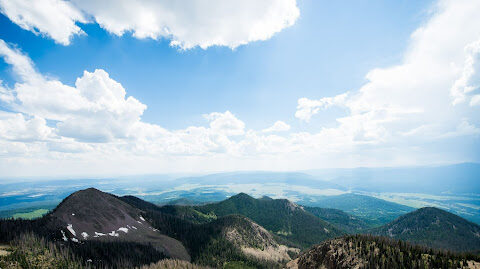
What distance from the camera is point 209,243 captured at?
518 ft

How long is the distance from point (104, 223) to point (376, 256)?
138556mm

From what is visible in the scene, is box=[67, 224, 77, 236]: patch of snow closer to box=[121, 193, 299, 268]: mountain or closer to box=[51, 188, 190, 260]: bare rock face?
box=[51, 188, 190, 260]: bare rock face

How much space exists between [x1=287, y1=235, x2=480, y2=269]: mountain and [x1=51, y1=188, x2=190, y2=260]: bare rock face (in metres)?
96.7

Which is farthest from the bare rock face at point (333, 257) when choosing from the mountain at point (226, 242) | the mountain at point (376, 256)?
the mountain at point (226, 242)

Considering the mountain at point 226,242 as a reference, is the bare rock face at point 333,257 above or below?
above

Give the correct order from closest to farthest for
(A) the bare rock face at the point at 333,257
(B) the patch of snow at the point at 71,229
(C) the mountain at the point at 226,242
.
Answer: (A) the bare rock face at the point at 333,257 → (B) the patch of snow at the point at 71,229 → (C) the mountain at the point at 226,242

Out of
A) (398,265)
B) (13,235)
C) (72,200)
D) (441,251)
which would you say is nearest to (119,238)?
(72,200)

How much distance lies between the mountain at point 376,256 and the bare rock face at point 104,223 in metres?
96.7

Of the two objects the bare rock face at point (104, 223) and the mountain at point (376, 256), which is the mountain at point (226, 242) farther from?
the mountain at point (376, 256)

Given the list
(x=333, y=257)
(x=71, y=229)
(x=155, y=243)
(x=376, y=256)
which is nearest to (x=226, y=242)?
(x=155, y=243)

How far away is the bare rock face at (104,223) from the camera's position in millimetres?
112312

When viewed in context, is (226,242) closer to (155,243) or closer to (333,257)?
(155,243)

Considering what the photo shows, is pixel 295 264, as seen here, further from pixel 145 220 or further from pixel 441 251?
pixel 145 220

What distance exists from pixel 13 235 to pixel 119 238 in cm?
4821
